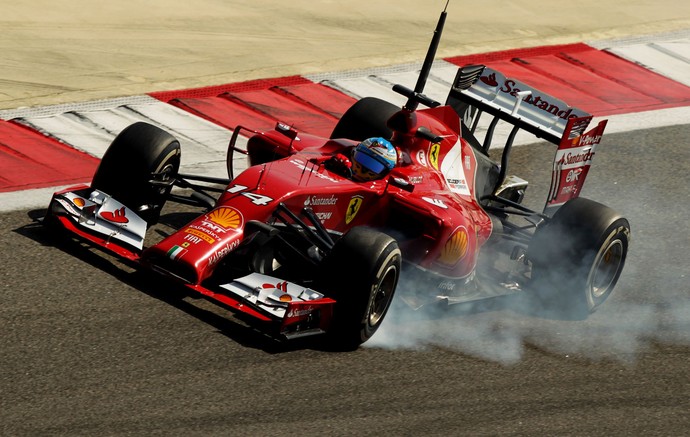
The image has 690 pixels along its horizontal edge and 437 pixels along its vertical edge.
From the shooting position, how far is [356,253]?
7895mm

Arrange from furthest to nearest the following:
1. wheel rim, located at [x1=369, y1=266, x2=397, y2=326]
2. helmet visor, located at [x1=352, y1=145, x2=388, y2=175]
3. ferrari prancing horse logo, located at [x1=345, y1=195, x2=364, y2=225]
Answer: helmet visor, located at [x1=352, y1=145, x2=388, y2=175], ferrari prancing horse logo, located at [x1=345, y1=195, x2=364, y2=225], wheel rim, located at [x1=369, y1=266, x2=397, y2=326]

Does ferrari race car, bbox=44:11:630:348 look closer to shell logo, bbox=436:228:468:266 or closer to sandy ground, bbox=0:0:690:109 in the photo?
shell logo, bbox=436:228:468:266

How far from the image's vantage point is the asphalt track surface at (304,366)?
722 centimetres

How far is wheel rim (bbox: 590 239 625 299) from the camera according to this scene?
9469 millimetres

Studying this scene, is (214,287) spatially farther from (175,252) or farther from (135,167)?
(135,167)

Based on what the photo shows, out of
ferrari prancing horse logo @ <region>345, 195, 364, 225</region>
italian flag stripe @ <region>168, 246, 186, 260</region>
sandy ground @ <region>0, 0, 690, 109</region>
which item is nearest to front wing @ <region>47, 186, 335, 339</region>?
italian flag stripe @ <region>168, 246, 186, 260</region>

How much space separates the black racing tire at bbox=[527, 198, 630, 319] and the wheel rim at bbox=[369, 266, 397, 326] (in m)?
1.48

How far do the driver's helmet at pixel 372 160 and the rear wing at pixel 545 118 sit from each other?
1.57m

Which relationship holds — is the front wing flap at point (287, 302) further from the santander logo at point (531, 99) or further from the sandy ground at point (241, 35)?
the sandy ground at point (241, 35)

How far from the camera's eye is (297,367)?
25.7 ft

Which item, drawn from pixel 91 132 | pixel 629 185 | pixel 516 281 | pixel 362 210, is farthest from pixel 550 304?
pixel 91 132

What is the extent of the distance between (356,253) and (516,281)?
6.71 feet

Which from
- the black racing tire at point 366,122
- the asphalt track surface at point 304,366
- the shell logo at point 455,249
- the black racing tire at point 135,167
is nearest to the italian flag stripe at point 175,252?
the asphalt track surface at point 304,366

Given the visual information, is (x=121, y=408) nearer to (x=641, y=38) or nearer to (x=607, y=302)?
(x=607, y=302)
